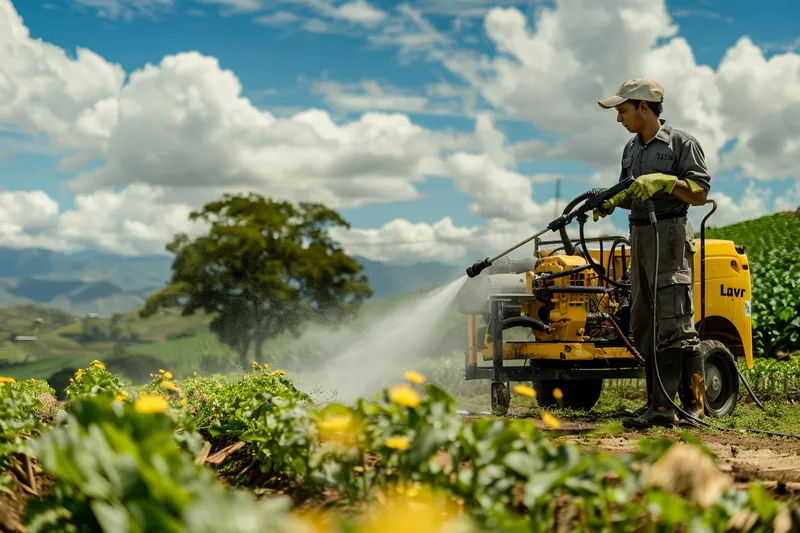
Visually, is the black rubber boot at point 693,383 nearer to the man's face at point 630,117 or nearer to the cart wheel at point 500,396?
the cart wheel at point 500,396

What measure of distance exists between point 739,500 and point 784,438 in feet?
13.1

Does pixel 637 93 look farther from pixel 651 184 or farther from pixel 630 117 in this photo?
pixel 651 184

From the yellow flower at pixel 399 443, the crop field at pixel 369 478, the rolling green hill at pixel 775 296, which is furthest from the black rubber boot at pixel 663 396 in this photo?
the rolling green hill at pixel 775 296

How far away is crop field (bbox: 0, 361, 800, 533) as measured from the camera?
1.79 m

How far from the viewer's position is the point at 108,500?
1.95m

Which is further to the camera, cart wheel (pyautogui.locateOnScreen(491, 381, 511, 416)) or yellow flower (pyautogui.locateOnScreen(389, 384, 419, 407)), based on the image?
cart wheel (pyautogui.locateOnScreen(491, 381, 511, 416))

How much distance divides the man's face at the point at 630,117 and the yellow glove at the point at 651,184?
1.58 feet

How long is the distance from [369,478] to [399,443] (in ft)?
1.07

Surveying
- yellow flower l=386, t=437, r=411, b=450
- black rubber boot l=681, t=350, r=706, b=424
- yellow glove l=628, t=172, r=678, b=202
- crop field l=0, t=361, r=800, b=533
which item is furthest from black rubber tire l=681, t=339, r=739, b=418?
yellow flower l=386, t=437, r=411, b=450

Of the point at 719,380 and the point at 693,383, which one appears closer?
the point at 693,383

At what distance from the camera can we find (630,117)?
6059 mm

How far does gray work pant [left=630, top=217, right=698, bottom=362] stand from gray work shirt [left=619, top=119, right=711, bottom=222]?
10 cm

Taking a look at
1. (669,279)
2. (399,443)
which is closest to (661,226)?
(669,279)

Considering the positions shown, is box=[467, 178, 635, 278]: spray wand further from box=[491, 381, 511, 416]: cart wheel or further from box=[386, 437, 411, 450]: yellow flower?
box=[386, 437, 411, 450]: yellow flower
